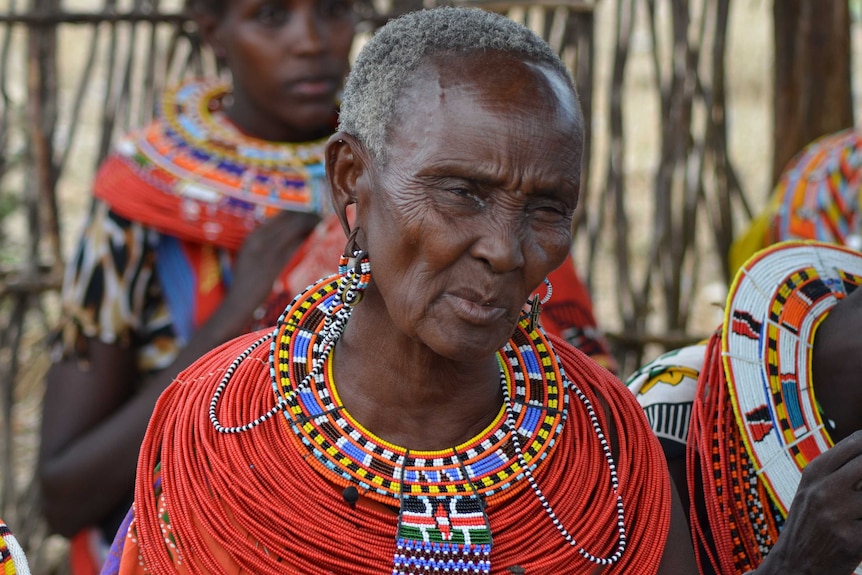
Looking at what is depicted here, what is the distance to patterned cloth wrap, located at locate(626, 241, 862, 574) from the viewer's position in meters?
2.20

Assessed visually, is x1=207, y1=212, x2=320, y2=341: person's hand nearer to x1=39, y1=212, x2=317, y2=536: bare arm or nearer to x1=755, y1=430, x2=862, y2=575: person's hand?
x1=39, y1=212, x2=317, y2=536: bare arm

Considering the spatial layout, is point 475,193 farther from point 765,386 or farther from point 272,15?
point 272,15

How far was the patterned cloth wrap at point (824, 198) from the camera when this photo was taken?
12.7 ft

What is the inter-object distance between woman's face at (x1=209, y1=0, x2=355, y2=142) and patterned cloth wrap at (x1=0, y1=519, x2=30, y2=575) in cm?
178

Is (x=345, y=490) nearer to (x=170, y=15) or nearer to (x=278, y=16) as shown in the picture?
(x=278, y=16)

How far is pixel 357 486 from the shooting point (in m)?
1.91

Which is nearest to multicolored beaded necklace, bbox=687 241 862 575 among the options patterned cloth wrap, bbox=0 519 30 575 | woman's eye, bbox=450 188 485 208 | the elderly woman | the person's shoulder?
the elderly woman

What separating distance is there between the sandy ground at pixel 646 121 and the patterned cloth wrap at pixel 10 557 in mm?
5426

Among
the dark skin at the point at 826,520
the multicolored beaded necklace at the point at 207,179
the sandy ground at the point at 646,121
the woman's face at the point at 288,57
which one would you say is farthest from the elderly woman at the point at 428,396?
the sandy ground at the point at 646,121

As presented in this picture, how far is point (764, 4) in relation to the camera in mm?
11375

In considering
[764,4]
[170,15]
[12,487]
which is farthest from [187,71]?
[764,4]

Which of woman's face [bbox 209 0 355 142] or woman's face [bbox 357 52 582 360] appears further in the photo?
woman's face [bbox 209 0 355 142]

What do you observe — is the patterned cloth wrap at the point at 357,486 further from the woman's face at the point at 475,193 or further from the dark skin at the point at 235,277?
the dark skin at the point at 235,277

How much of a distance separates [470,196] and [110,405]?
5.51 feet
